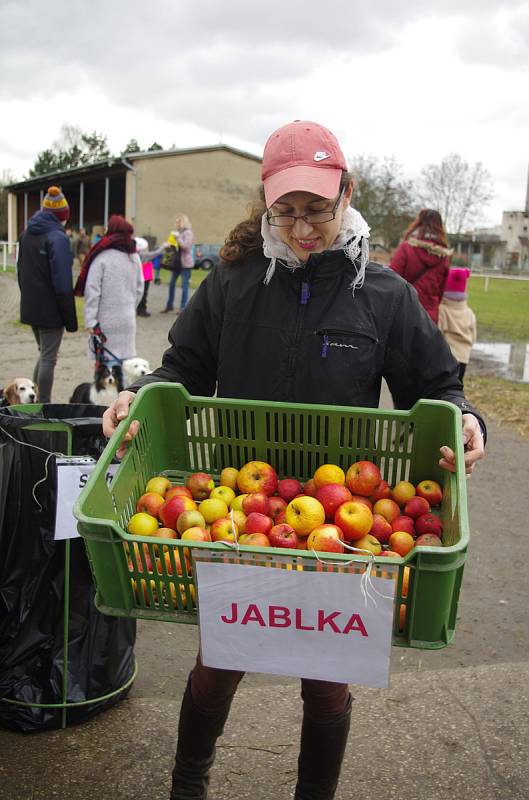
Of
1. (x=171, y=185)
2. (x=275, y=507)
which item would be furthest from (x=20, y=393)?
(x=171, y=185)

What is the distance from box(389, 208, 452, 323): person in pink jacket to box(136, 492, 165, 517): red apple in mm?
5435

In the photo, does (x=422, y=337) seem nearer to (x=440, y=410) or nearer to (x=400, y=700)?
(x=440, y=410)

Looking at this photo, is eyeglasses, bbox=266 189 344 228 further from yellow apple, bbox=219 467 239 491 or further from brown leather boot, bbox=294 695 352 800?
brown leather boot, bbox=294 695 352 800

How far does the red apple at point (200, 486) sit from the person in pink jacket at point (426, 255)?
5.24m

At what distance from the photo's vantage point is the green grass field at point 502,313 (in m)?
17.0

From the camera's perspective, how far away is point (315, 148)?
2.16 m

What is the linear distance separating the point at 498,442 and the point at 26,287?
4850 mm

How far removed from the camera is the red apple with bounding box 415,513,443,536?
81.1 inches

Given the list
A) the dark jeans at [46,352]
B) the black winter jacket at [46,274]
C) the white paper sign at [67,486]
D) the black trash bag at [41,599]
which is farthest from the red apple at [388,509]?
the dark jeans at [46,352]

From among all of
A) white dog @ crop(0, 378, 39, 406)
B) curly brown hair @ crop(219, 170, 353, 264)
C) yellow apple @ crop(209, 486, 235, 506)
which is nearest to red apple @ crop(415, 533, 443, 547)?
yellow apple @ crop(209, 486, 235, 506)

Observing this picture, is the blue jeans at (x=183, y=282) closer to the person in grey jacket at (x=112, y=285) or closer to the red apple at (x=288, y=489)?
the person in grey jacket at (x=112, y=285)

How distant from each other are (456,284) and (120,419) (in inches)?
251

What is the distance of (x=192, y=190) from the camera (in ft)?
123

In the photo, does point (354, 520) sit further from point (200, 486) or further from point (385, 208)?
point (385, 208)
